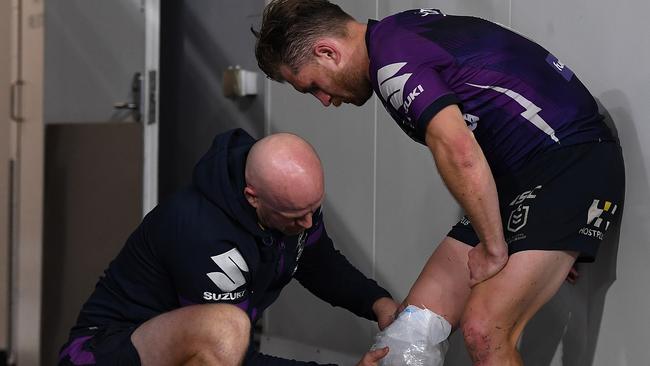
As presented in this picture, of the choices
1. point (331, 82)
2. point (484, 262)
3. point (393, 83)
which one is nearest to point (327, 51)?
point (331, 82)

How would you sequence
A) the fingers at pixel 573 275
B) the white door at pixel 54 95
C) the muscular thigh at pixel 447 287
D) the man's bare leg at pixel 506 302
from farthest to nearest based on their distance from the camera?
the white door at pixel 54 95 → the fingers at pixel 573 275 → the muscular thigh at pixel 447 287 → the man's bare leg at pixel 506 302

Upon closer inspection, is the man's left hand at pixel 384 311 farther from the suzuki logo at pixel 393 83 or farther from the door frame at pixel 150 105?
the door frame at pixel 150 105

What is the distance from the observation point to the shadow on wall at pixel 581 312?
2055 millimetres

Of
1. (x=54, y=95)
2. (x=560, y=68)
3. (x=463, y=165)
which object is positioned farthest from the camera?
(x=54, y=95)

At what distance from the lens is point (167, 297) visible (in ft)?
6.86

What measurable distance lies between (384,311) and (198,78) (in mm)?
1984

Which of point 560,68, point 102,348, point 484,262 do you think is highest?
point 560,68

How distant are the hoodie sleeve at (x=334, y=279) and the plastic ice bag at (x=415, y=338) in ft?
0.63

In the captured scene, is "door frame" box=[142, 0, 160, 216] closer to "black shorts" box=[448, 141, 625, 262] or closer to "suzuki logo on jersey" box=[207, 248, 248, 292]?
"suzuki logo on jersey" box=[207, 248, 248, 292]

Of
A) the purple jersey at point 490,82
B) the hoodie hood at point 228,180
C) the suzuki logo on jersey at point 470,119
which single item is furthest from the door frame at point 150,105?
the suzuki logo on jersey at point 470,119

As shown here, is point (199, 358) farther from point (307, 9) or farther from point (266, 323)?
point (266, 323)

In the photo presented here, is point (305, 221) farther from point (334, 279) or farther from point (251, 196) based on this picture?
point (334, 279)

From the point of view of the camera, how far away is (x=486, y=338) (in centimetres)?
186

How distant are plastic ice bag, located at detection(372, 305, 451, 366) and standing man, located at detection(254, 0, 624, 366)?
7 centimetres
